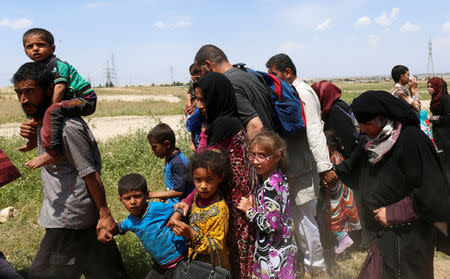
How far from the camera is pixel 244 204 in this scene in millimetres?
2439

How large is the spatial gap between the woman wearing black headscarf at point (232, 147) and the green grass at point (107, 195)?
1.58 metres

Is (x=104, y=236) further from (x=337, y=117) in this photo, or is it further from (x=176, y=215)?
(x=337, y=117)

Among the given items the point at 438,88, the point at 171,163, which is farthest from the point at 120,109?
the point at 171,163

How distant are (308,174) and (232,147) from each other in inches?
55.3

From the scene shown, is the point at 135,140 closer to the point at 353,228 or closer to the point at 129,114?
the point at 353,228

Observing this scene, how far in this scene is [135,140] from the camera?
915cm

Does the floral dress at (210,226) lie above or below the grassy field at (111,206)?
above

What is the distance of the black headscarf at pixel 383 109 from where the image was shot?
238 centimetres

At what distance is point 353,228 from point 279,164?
7.10 feet

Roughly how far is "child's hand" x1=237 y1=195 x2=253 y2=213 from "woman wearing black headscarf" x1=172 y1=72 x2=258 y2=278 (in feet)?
0.14

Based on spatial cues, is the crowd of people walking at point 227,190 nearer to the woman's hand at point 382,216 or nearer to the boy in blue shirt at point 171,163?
the woman's hand at point 382,216

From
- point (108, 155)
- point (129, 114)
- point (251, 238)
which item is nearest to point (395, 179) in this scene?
point (251, 238)

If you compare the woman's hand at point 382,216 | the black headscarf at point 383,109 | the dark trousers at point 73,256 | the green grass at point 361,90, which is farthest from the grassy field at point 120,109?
the green grass at point 361,90

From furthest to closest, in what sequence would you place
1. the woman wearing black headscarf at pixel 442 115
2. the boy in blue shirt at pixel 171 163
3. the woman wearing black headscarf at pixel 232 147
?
the woman wearing black headscarf at pixel 442 115
the boy in blue shirt at pixel 171 163
the woman wearing black headscarf at pixel 232 147
